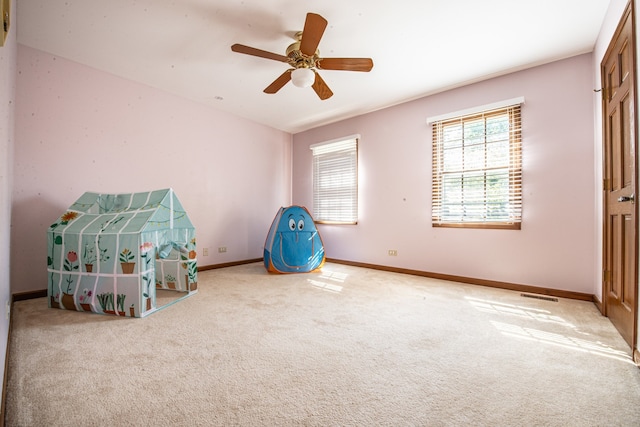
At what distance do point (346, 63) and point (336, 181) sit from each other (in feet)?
8.24

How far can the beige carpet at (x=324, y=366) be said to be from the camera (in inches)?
46.8

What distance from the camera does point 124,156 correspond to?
11.0 feet

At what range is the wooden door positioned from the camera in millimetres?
1744

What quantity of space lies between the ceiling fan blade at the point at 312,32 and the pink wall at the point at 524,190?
7.12 feet

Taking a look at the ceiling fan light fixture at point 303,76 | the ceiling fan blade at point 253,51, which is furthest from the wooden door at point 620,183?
the ceiling fan blade at point 253,51

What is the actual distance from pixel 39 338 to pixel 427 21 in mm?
3768

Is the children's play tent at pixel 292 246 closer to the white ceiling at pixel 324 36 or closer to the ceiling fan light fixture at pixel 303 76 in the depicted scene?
the white ceiling at pixel 324 36

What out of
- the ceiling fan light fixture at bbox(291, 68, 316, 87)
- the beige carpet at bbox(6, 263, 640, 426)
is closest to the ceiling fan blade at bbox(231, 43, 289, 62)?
the ceiling fan light fixture at bbox(291, 68, 316, 87)

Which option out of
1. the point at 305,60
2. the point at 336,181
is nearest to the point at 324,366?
the point at 305,60

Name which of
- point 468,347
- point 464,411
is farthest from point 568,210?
point 464,411

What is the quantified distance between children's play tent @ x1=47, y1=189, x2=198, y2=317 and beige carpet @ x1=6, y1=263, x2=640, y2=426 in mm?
134

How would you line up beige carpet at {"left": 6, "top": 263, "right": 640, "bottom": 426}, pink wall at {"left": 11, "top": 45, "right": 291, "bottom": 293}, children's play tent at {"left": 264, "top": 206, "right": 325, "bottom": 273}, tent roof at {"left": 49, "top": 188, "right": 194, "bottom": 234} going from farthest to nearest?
1. children's play tent at {"left": 264, "top": 206, "right": 325, "bottom": 273}
2. pink wall at {"left": 11, "top": 45, "right": 291, "bottom": 293}
3. tent roof at {"left": 49, "top": 188, "right": 194, "bottom": 234}
4. beige carpet at {"left": 6, "top": 263, "right": 640, "bottom": 426}

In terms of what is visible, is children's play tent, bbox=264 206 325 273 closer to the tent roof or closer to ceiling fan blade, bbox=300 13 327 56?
the tent roof

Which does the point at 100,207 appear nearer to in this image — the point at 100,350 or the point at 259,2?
the point at 100,350
